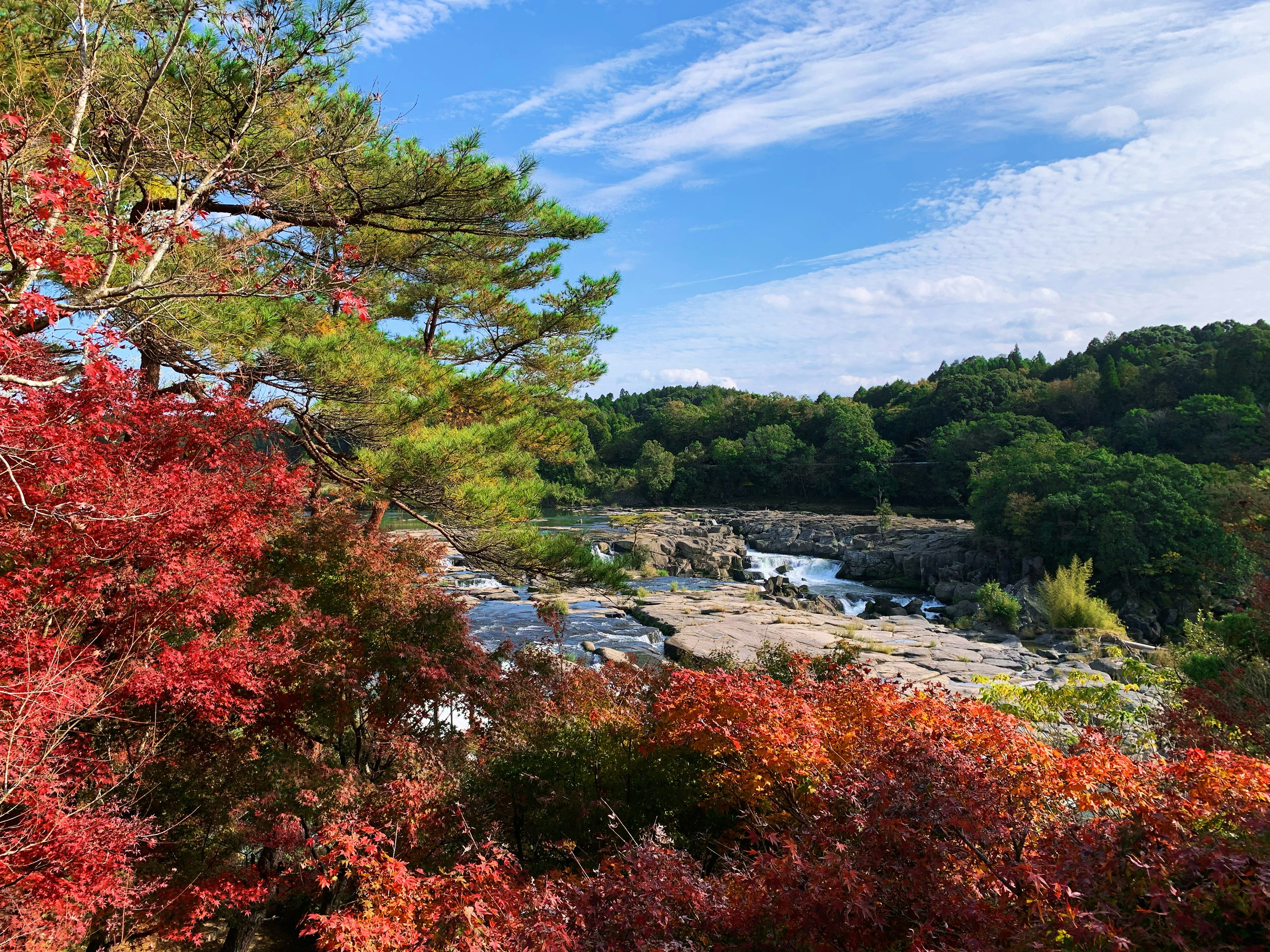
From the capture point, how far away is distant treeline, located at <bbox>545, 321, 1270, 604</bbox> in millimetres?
21641

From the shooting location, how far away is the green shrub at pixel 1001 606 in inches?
693

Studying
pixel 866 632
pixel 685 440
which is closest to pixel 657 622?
pixel 866 632

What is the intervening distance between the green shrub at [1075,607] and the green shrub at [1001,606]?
2.59 feet

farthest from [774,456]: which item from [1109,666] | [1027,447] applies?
[1109,666]

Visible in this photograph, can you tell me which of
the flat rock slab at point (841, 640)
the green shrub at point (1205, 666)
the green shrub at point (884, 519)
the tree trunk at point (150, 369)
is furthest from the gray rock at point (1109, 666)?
the green shrub at point (884, 519)

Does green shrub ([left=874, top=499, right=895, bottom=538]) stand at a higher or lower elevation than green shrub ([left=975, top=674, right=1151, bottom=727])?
lower

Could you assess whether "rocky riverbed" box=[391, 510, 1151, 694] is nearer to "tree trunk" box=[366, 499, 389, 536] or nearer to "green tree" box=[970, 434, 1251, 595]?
"green tree" box=[970, 434, 1251, 595]

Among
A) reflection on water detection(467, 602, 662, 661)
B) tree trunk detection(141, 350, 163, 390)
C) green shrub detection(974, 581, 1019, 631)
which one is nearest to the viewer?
tree trunk detection(141, 350, 163, 390)

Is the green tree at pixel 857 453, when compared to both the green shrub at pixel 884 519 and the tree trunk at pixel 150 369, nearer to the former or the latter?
the green shrub at pixel 884 519

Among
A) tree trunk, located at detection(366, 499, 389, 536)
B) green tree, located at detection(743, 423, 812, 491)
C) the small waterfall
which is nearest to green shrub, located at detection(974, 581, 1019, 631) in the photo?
the small waterfall

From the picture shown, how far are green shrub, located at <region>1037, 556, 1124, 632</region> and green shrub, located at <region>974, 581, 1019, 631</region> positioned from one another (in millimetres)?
789

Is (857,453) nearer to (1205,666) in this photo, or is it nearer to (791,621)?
(791,621)

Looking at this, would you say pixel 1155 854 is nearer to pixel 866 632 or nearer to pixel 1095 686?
pixel 1095 686

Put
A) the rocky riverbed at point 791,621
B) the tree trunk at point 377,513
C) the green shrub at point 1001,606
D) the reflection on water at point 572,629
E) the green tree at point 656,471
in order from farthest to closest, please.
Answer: the green tree at point 656,471 → the green shrub at point 1001,606 → the reflection on water at point 572,629 → the rocky riverbed at point 791,621 → the tree trunk at point 377,513
